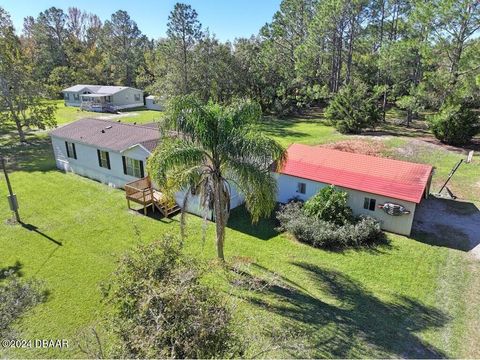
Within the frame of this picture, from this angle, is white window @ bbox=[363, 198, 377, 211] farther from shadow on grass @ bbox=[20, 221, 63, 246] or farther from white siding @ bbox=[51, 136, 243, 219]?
shadow on grass @ bbox=[20, 221, 63, 246]

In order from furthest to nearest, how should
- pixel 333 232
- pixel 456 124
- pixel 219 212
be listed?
pixel 456 124
pixel 333 232
pixel 219 212

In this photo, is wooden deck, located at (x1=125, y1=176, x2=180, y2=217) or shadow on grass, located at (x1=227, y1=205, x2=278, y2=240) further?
wooden deck, located at (x1=125, y1=176, x2=180, y2=217)

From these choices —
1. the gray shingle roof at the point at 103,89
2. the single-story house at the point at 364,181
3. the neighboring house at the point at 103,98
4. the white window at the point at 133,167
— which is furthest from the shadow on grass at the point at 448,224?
the gray shingle roof at the point at 103,89

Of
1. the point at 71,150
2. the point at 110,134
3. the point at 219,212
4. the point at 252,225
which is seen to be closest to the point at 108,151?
the point at 110,134

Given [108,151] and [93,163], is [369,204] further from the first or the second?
[93,163]

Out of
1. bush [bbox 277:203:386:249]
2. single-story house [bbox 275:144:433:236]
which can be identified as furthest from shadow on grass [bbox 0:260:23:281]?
single-story house [bbox 275:144:433:236]

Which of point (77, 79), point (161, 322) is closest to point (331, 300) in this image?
point (161, 322)

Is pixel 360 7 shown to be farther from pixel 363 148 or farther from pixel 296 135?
pixel 363 148
